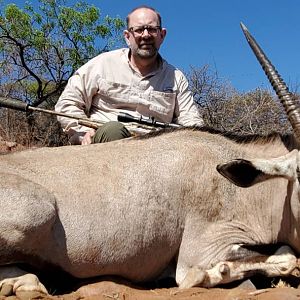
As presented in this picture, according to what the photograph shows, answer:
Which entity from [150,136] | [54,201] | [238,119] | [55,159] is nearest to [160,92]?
[150,136]

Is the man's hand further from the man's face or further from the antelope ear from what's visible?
the antelope ear

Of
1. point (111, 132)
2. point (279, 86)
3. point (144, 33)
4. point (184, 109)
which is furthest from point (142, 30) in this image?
point (279, 86)

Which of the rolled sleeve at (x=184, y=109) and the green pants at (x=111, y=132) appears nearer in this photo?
the green pants at (x=111, y=132)

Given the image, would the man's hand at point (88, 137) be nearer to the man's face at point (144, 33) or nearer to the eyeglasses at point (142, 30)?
the man's face at point (144, 33)

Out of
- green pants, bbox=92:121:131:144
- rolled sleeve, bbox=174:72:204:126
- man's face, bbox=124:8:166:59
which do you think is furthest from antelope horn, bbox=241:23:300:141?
rolled sleeve, bbox=174:72:204:126

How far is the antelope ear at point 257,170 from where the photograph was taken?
4195 millimetres

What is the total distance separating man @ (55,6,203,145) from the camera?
6.39 metres

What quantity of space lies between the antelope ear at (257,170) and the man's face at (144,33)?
2.64 m

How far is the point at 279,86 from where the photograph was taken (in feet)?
15.3

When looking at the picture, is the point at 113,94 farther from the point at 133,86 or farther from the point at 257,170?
the point at 257,170

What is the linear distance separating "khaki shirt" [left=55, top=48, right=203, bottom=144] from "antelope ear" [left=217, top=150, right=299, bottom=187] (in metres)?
2.35

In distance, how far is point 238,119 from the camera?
1281 centimetres

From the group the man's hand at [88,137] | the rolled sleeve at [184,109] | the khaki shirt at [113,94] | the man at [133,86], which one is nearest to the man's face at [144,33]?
the man at [133,86]

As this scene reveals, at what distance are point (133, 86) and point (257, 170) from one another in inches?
101
